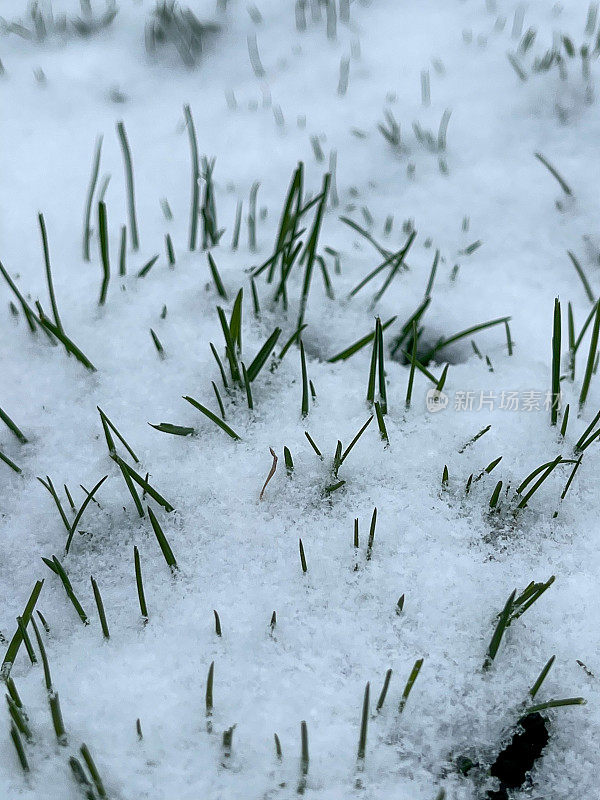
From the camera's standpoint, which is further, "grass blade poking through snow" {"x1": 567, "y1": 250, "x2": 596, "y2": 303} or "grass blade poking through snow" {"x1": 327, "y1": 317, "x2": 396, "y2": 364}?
"grass blade poking through snow" {"x1": 567, "y1": 250, "x2": 596, "y2": 303}

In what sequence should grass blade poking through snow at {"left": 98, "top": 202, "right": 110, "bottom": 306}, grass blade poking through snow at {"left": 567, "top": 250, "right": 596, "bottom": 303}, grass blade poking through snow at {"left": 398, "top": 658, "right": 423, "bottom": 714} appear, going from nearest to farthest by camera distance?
grass blade poking through snow at {"left": 398, "top": 658, "right": 423, "bottom": 714}, grass blade poking through snow at {"left": 98, "top": 202, "right": 110, "bottom": 306}, grass blade poking through snow at {"left": 567, "top": 250, "right": 596, "bottom": 303}

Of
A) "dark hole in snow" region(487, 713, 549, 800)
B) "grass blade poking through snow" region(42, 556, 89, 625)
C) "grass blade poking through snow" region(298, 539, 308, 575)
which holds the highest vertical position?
"grass blade poking through snow" region(298, 539, 308, 575)

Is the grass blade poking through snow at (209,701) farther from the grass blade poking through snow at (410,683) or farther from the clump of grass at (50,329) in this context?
the clump of grass at (50,329)

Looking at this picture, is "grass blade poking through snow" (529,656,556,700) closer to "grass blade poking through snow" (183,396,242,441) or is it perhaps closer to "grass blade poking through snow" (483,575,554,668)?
"grass blade poking through snow" (483,575,554,668)

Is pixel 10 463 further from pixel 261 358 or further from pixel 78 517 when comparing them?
pixel 261 358

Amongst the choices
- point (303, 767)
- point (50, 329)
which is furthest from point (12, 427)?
point (303, 767)

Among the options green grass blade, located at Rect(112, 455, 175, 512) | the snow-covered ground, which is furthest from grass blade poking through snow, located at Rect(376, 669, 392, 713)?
green grass blade, located at Rect(112, 455, 175, 512)

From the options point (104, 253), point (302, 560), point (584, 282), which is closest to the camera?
point (302, 560)
